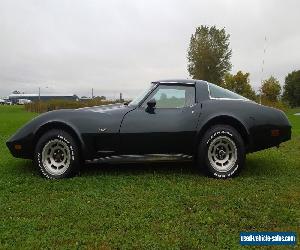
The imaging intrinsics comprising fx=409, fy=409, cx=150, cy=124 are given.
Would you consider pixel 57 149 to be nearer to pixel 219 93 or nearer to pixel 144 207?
pixel 144 207

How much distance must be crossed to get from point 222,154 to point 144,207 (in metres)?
1.94

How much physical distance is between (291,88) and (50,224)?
82.7m

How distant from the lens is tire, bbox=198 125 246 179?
19.2 feet

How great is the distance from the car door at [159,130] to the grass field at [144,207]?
16.8 inches

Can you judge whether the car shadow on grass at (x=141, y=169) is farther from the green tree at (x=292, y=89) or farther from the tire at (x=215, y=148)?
the green tree at (x=292, y=89)

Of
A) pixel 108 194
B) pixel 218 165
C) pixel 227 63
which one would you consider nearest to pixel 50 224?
pixel 108 194

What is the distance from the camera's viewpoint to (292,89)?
8100 cm

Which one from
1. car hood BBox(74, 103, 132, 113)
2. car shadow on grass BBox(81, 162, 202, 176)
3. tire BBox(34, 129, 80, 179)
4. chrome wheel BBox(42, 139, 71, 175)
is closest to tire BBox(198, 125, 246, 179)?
car shadow on grass BBox(81, 162, 202, 176)

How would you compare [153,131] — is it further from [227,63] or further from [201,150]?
[227,63]

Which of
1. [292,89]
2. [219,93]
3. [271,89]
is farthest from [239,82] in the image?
[219,93]

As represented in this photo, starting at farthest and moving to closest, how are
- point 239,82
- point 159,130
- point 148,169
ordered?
point 239,82
point 148,169
point 159,130

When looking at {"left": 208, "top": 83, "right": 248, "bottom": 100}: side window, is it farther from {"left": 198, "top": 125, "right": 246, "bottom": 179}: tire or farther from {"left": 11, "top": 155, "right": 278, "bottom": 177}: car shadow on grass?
{"left": 11, "top": 155, "right": 278, "bottom": 177}: car shadow on grass

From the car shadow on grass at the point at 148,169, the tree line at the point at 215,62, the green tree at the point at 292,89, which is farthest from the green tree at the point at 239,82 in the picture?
the car shadow on grass at the point at 148,169

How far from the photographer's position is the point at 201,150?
231 inches
